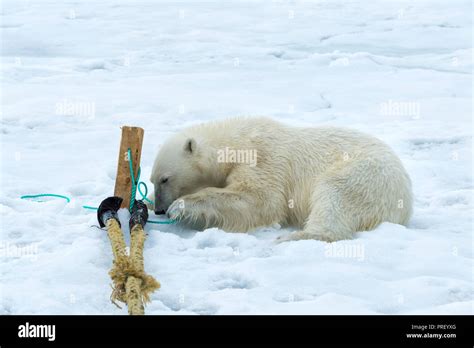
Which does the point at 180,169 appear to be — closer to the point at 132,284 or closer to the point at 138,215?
the point at 138,215

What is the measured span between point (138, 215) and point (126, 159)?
0.42 m

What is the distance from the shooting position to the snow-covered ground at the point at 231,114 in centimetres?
335

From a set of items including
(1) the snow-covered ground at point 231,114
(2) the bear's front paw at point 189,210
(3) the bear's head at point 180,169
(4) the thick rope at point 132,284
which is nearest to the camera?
(4) the thick rope at point 132,284

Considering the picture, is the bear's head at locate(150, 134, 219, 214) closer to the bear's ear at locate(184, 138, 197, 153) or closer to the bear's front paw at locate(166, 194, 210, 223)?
the bear's ear at locate(184, 138, 197, 153)

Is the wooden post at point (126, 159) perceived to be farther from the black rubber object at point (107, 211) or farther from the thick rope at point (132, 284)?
the thick rope at point (132, 284)

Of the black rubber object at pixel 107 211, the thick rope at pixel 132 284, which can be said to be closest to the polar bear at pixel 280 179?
the black rubber object at pixel 107 211

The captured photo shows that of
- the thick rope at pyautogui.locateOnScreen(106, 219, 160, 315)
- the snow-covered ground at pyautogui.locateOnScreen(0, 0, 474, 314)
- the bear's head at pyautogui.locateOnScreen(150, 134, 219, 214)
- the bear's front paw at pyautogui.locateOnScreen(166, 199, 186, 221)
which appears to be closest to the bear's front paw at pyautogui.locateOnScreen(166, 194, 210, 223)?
the bear's front paw at pyautogui.locateOnScreen(166, 199, 186, 221)

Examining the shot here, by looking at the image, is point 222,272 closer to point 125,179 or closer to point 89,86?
point 125,179

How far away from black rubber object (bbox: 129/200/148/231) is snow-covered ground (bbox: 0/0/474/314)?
0.11 meters

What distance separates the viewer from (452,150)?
661 centimetres

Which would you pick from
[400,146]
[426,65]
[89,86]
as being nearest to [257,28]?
[426,65]

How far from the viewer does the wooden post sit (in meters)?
4.37

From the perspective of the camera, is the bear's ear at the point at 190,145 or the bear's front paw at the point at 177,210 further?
the bear's ear at the point at 190,145

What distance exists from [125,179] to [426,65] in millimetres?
7453
